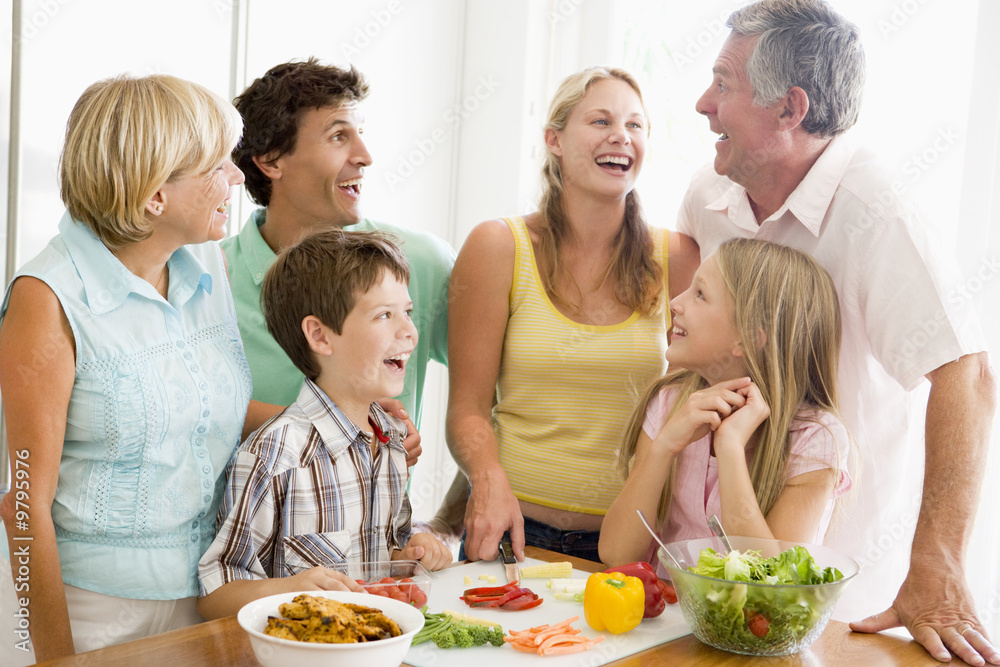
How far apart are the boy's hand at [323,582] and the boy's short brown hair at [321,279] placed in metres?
0.44

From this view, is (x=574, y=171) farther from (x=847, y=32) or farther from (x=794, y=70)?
(x=847, y=32)

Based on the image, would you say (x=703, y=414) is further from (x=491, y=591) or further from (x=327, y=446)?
(x=327, y=446)

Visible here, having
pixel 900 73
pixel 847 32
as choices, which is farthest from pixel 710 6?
pixel 847 32

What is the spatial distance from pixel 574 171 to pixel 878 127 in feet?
4.20

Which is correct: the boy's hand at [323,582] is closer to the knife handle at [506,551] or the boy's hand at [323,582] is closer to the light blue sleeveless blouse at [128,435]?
the light blue sleeveless blouse at [128,435]

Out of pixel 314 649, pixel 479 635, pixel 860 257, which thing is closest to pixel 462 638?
pixel 479 635

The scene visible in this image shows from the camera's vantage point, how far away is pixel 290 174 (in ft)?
6.61

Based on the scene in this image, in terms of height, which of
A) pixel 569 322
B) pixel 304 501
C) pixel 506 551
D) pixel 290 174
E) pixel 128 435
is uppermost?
pixel 290 174

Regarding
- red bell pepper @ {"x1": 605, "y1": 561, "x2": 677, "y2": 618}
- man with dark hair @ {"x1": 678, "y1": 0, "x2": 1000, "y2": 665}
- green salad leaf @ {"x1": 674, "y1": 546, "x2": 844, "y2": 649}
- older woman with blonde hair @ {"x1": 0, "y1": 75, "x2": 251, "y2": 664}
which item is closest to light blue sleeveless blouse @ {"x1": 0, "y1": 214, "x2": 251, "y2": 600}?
older woman with blonde hair @ {"x1": 0, "y1": 75, "x2": 251, "y2": 664}

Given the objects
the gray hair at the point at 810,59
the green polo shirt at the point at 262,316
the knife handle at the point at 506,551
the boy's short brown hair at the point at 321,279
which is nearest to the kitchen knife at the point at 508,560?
the knife handle at the point at 506,551

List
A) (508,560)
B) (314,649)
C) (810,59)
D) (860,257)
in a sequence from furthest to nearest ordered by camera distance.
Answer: (810,59) → (860,257) → (508,560) → (314,649)

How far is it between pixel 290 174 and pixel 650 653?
4.50ft

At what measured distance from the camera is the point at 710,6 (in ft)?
10.7

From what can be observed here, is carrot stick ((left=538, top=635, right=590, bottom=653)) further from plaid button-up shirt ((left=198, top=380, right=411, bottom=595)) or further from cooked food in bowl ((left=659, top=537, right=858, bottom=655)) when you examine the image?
plaid button-up shirt ((left=198, top=380, right=411, bottom=595))
